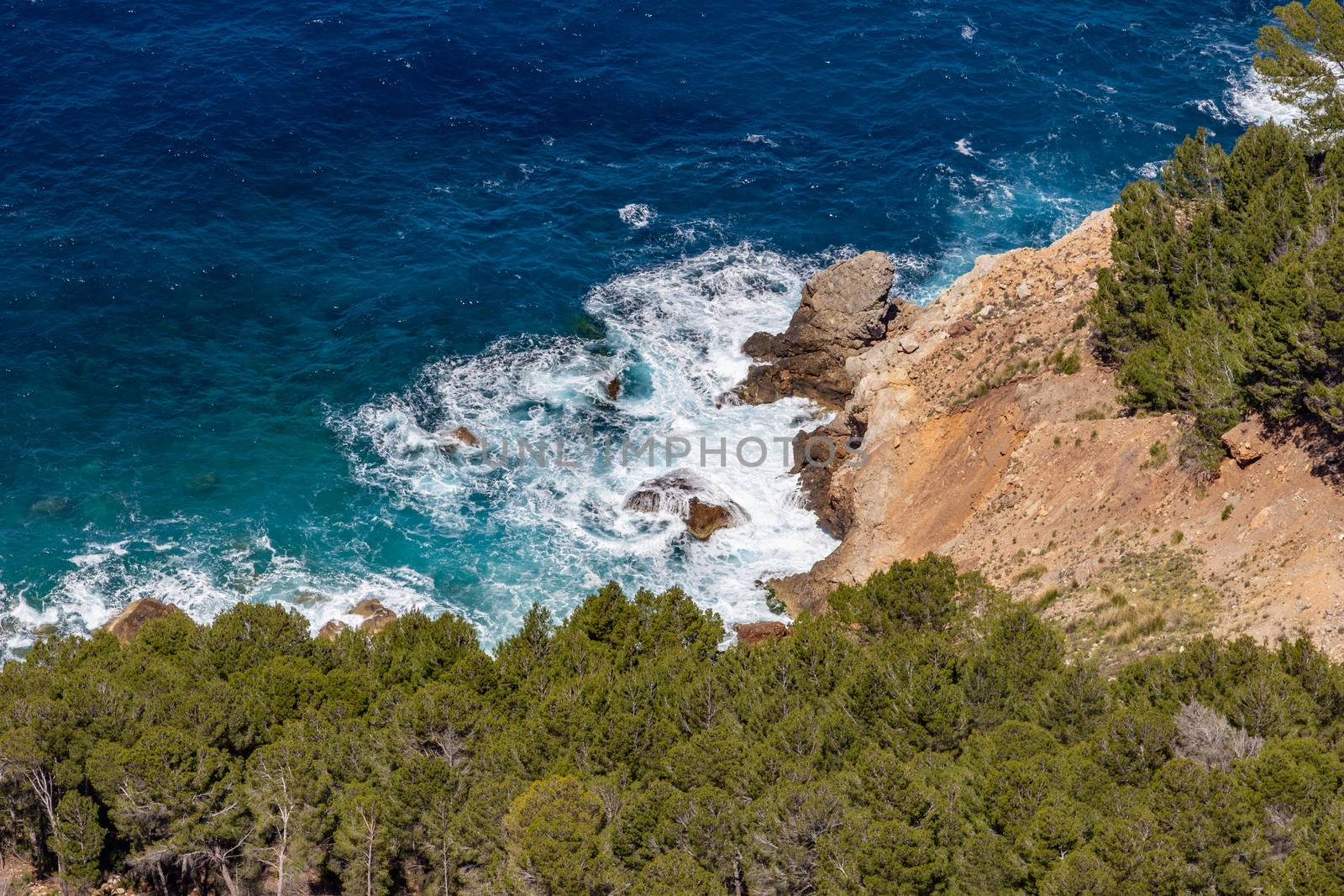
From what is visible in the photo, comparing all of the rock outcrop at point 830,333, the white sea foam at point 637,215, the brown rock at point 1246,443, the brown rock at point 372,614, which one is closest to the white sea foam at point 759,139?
the white sea foam at point 637,215

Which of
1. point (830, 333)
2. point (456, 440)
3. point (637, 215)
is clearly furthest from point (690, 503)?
point (637, 215)

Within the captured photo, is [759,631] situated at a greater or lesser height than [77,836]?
lesser

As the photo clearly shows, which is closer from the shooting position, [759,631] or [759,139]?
[759,631]

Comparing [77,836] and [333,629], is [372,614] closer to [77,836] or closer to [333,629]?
[333,629]

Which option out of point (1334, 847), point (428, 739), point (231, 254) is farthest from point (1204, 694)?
point (231, 254)

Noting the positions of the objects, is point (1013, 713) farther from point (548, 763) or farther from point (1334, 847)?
point (548, 763)

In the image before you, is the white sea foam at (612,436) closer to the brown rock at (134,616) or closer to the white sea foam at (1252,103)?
the brown rock at (134,616)

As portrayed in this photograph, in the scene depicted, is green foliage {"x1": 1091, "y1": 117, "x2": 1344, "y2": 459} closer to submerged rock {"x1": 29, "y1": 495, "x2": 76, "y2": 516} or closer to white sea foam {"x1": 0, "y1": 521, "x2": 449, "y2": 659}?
white sea foam {"x1": 0, "y1": 521, "x2": 449, "y2": 659}
